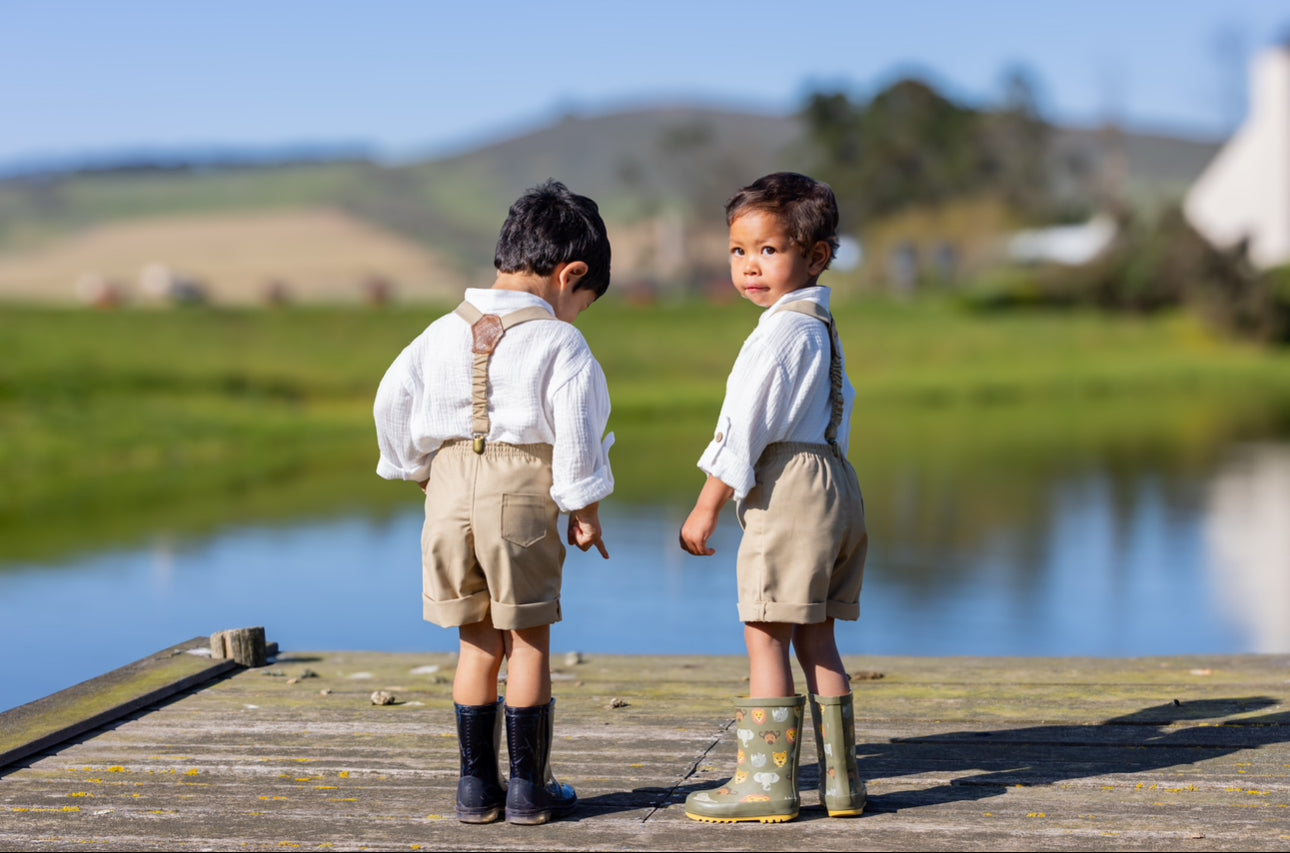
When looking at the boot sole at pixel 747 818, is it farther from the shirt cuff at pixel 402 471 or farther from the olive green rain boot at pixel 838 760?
the shirt cuff at pixel 402 471

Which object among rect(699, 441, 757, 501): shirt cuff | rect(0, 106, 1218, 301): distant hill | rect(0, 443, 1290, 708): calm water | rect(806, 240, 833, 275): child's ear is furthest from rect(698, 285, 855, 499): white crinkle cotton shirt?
rect(0, 106, 1218, 301): distant hill

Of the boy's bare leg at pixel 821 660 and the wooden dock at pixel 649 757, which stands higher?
the boy's bare leg at pixel 821 660

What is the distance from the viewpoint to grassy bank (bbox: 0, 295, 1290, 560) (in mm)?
16781

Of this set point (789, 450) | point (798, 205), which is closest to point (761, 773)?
point (789, 450)

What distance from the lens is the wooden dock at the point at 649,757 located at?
366 centimetres

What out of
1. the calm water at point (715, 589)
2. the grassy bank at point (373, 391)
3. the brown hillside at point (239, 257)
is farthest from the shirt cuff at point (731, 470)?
the brown hillside at point (239, 257)

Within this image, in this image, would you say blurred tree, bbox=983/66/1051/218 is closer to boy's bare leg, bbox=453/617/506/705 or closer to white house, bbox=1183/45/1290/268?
white house, bbox=1183/45/1290/268

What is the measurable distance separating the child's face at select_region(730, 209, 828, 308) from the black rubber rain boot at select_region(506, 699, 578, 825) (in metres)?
1.14

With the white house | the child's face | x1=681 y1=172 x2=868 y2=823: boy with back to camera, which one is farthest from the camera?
the white house

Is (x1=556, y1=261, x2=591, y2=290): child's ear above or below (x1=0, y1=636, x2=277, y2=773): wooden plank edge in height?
above

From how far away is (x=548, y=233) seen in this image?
3.88 metres

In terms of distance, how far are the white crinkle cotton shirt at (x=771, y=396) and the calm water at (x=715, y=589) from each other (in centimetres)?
501

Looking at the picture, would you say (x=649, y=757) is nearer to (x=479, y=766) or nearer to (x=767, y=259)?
(x=479, y=766)

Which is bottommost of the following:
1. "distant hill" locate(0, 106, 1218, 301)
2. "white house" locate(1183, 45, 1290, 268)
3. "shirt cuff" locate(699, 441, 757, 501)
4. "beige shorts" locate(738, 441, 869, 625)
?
"beige shorts" locate(738, 441, 869, 625)
